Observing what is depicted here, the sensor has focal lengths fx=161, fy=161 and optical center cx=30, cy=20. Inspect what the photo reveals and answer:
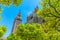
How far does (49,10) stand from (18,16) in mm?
55057

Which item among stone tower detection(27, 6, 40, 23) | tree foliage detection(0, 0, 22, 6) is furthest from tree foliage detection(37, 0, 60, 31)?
stone tower detection(27, 6, 40, 23)

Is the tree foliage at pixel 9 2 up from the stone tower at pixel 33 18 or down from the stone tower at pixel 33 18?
down

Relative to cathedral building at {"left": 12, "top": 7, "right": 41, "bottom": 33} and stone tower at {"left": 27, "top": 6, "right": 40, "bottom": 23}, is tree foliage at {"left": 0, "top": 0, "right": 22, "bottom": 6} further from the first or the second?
stone tower at {"left": 27, "top": 6, "right": 40, "bottom": 23}

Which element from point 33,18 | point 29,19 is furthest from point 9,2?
point 29,19

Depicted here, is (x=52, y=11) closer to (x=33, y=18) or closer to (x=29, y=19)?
(x=33, y=18)

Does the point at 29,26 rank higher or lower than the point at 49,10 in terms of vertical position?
higher

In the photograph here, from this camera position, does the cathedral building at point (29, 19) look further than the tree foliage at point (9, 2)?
Yes

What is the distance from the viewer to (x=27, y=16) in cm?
7669

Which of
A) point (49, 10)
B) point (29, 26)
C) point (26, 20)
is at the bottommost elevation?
point (49, 10)

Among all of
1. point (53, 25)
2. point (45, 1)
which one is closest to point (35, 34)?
point (53, 25)

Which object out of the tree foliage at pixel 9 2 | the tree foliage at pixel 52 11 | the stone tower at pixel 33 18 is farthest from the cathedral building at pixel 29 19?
the tree foliage at pixel 9 2

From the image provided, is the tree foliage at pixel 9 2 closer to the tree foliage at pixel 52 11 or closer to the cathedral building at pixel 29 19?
the tree foliage at pixel 52 11

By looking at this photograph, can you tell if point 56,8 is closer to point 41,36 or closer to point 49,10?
point 49,10

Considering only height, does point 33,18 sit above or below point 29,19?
below
